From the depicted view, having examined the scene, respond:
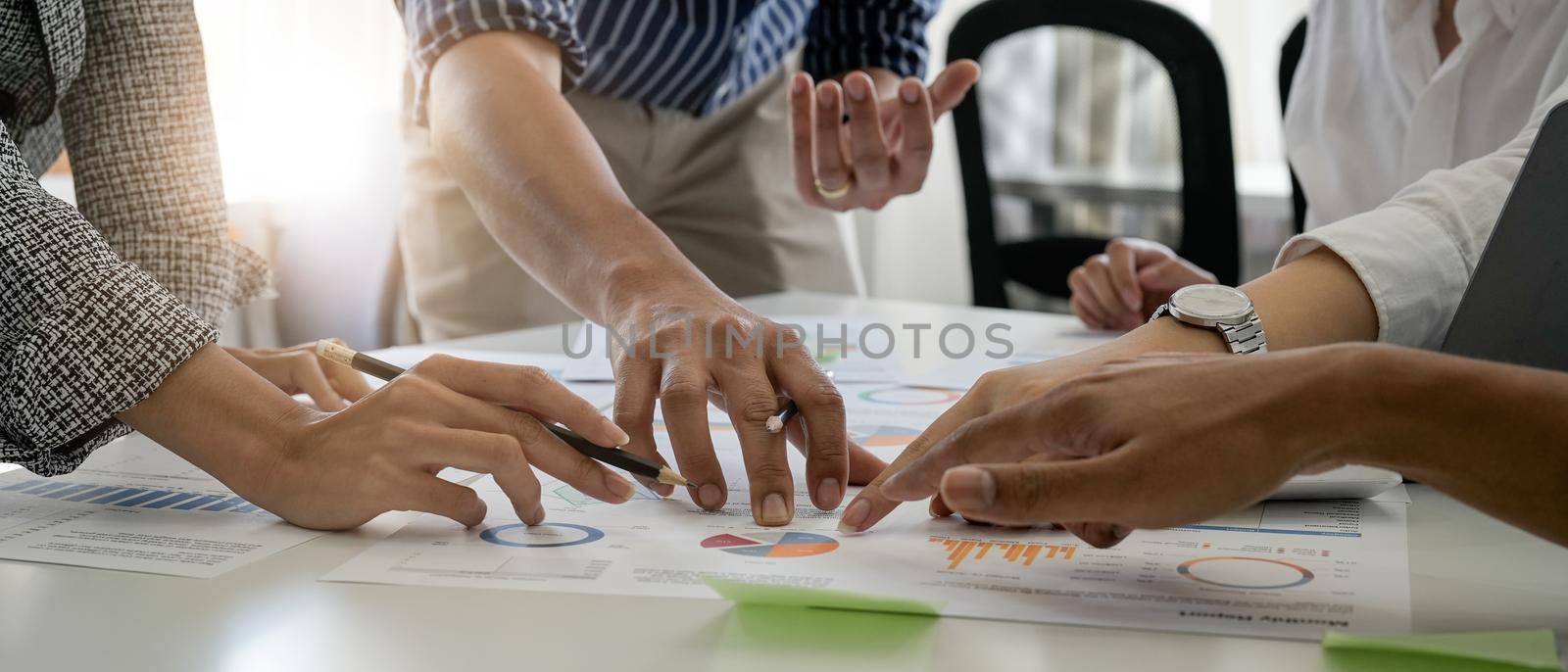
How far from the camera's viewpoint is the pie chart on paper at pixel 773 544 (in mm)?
630

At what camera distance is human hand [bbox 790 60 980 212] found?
1.23m

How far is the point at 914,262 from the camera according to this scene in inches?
150

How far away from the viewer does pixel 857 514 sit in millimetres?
657

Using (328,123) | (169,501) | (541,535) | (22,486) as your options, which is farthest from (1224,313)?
(328,123)

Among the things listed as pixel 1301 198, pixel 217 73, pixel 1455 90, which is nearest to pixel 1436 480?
pixel 1455 90

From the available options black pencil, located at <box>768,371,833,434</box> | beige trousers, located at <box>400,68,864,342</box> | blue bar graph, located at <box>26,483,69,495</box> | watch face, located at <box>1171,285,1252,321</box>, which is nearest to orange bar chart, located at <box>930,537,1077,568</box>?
black pencil, located at <box>768,371,833,434</box>

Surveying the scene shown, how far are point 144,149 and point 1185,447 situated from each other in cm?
89

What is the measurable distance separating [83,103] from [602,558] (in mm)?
697

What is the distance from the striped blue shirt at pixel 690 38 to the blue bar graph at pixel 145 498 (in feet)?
1.83

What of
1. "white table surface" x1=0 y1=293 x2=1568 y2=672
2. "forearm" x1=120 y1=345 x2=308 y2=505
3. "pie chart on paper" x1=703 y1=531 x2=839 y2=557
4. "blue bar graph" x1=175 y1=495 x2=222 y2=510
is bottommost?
"blue bar graph" x1=175 y1=495 x2=222 y2=510

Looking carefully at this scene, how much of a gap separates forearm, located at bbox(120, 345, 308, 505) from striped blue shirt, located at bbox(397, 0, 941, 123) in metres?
0.53

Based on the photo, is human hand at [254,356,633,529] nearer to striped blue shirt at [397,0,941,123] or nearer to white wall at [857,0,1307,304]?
striped blue shirt at [397,0,941,123]

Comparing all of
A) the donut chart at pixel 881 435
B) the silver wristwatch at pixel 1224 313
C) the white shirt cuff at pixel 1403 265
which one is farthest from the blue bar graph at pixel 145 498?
the white shirt cuff at pixel 1403 265

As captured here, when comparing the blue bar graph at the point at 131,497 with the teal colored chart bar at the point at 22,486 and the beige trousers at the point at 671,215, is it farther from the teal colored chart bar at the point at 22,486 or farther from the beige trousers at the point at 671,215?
the beige trousers at the point at 671,215
